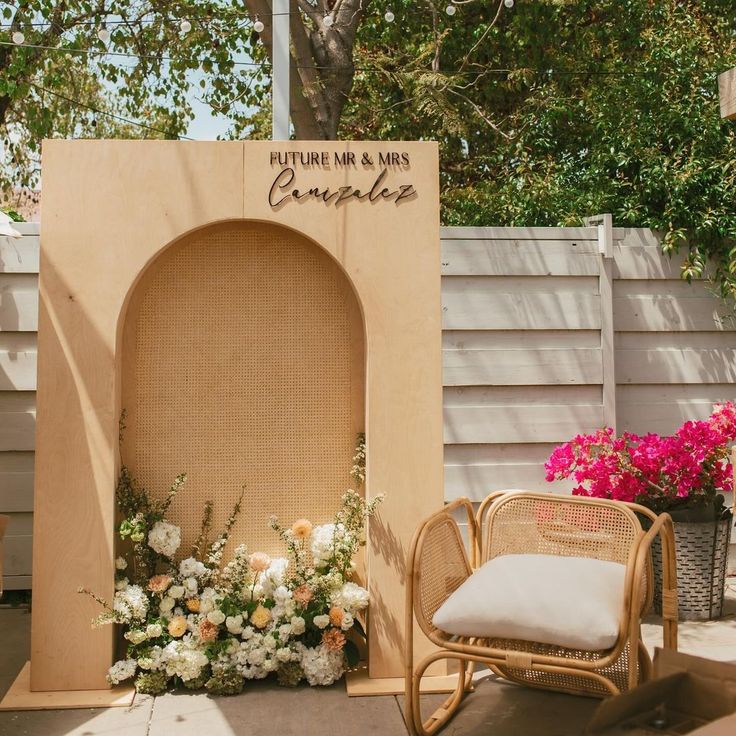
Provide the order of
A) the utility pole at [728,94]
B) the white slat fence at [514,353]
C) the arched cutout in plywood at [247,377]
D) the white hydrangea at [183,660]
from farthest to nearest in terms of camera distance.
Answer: the white slat fence at [514,353] < the arched cutout in plywood at [247,377] < the white hydrangea at [183,660] < the utility pole at [728,94]

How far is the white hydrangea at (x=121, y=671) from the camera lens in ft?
10.2

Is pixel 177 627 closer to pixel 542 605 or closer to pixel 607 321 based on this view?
pixel 542 605

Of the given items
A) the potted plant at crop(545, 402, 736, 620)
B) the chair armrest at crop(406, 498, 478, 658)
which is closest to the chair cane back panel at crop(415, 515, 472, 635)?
the chair armrest at crop(406, 498, 478, 658)

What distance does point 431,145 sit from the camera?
329 centimetres

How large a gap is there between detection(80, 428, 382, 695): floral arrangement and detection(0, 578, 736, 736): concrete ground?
88mm

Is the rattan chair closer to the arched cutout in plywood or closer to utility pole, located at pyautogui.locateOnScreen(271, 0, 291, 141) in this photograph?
the arched cutout in plywood

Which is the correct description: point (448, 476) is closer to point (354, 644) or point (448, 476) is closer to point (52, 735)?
point (354, 644)

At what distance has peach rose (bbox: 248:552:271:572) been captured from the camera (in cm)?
329

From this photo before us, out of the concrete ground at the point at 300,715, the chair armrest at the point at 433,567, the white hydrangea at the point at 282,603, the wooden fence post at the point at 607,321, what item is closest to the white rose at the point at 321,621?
the white hydrangea at the point at 282,603

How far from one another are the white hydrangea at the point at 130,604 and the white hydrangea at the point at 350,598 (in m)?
0.69

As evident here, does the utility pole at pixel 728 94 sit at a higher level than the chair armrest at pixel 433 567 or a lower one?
higher

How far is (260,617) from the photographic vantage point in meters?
3.17

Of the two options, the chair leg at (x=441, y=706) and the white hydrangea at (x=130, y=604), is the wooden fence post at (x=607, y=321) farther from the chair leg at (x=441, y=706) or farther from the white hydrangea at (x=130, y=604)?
the white hydrangea at (x=130, y=604)

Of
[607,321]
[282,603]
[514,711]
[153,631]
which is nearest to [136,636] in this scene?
[153,631]
